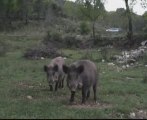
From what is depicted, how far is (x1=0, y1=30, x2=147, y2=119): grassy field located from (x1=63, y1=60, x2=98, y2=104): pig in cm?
53

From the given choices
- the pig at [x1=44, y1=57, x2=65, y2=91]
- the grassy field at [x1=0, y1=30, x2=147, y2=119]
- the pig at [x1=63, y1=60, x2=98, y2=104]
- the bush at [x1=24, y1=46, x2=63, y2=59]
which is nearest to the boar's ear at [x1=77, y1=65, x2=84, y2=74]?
the pig at [x1=63, y1=60, x2=98, y2=104]

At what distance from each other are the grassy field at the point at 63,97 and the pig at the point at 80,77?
21.0 inches

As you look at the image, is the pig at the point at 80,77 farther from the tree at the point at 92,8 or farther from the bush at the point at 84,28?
the bush at the point at 84,28

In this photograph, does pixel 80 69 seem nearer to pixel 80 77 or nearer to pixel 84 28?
pixel 80 77

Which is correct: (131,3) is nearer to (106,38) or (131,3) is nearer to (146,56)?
(106,38)

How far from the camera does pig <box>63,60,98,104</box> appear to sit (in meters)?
13.5

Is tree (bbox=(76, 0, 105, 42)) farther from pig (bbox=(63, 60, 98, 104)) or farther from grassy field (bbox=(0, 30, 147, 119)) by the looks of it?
pig (bbox=(63, 60, 98, 104))

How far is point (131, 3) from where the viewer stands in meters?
47.6

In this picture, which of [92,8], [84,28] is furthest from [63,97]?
[84,28]

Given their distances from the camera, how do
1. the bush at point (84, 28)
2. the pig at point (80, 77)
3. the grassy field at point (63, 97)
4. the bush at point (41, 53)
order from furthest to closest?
1. the bush at point (84, 28)
2. the bush at point (41, 53)
3. the pig at point (80, 77)
4. the grassy field at point (63, 97)

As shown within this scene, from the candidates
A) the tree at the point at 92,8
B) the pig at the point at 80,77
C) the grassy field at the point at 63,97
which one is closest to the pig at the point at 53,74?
the grassy field at the point at 63,97

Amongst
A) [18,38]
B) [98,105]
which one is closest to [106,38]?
[18,38]

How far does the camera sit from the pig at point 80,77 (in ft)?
44.2

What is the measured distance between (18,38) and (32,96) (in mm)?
38616
